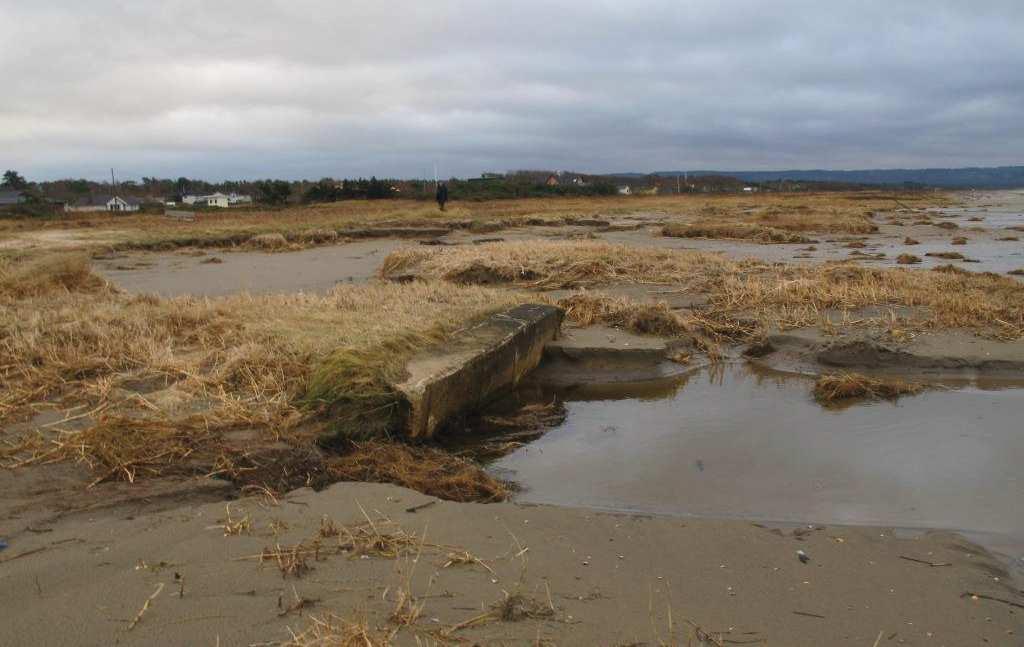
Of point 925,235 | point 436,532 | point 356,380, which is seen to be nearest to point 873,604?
point 436,532

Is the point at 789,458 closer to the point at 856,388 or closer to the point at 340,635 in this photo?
the point at 856,388

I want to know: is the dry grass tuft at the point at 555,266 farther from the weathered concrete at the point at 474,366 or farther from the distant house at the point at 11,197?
the distant house at the point at 11,197

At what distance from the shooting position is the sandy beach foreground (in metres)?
2.90

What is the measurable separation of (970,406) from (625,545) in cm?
478

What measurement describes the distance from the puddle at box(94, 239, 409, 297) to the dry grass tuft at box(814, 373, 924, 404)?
7.79 m

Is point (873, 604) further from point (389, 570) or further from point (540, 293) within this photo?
point (540, 293)

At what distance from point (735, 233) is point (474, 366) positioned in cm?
1956

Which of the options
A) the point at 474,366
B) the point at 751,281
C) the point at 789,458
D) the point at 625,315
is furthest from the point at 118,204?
the point at 789,458

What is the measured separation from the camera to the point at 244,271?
51.8 ft

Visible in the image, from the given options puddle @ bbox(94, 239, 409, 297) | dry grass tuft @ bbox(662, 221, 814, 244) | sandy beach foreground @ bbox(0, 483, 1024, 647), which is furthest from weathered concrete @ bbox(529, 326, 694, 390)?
dry grass tuft @ bbox(662, 221, 814, 244)

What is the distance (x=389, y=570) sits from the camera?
11.1 ft

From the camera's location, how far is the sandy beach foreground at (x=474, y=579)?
2.90 m

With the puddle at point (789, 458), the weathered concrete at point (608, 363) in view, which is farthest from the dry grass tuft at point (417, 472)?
the weathered concrete at point (608, 363)

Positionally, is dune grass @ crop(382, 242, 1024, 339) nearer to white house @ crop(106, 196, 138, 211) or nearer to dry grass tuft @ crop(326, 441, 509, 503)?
dry grass tuft @ crop(326, 441, 509, 503)
